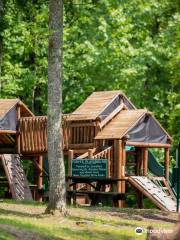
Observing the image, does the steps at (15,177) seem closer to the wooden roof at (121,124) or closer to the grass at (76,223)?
the wooden roof at (121,124)

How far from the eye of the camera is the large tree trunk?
1856cm

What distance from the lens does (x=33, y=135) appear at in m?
30.8

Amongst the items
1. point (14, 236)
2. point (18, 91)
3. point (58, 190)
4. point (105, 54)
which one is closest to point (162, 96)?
point (105, 54)

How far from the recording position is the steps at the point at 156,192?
26469 millimetres

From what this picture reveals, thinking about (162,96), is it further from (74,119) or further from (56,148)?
(56,148)

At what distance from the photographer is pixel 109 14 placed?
42719 millimetres

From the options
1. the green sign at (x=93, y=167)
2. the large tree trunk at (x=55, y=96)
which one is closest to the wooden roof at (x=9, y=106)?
the green sign at (x=93, y=167)

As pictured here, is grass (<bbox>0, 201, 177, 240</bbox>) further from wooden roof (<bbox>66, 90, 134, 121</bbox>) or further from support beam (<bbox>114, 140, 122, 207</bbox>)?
wooden roof (<bbox>66, 90, 134, 121</bbox>)

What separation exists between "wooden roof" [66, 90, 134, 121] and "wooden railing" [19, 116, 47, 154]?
4.00ft

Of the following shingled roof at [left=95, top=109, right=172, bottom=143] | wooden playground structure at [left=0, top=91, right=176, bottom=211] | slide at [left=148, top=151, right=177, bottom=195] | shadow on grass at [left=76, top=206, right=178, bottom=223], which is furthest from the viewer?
slide at [left=148, top=151, right=177, bottom=195]

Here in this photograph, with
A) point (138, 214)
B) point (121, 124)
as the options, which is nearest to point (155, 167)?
point (121, 124)

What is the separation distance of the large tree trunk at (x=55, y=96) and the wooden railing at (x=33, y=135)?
11.1 meters

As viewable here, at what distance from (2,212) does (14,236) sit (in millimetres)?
4643

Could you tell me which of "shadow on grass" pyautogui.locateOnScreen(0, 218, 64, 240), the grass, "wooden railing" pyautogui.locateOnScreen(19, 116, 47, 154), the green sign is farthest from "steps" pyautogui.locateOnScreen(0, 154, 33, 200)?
"shadow on grass" pyautogui.locateOnScreen(0, 218, 64, 240)
